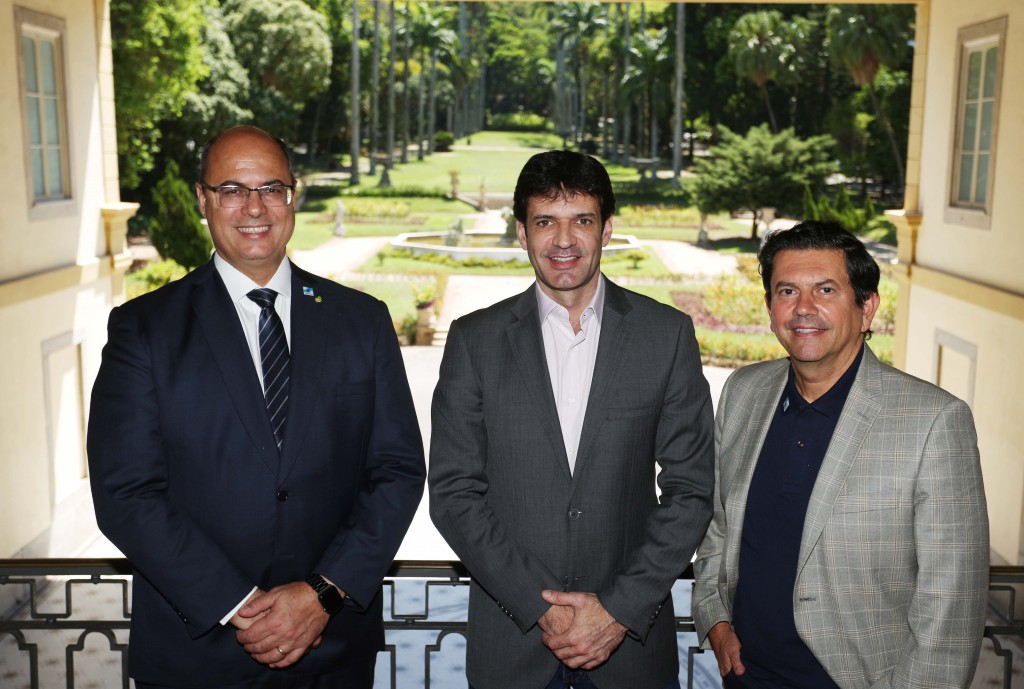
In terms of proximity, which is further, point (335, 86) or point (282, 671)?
point (335, 86)

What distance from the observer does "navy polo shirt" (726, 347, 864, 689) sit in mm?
2006

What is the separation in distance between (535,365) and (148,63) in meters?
15.9

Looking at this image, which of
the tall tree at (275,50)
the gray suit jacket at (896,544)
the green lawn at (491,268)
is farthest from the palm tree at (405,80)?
the gray suit jacket at (896,544)

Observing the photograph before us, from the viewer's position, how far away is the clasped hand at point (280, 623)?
6.63 feet

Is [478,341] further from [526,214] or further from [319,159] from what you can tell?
[319,159]

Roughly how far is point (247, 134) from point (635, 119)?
23488 millimetres

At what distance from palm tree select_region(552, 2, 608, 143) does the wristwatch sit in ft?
80.9

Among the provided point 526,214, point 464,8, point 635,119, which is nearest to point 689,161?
point 635,119

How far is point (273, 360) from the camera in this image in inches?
84.3

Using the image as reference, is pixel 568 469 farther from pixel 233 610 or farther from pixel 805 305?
pixel 233 610

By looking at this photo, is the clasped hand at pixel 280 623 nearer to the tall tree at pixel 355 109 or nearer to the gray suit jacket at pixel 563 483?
the gray suit jacket at pixel 563 483

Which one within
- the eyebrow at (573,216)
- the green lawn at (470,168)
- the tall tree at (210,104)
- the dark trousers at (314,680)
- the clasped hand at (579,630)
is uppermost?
the tall tree at (210,104)

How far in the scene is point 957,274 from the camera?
905cm

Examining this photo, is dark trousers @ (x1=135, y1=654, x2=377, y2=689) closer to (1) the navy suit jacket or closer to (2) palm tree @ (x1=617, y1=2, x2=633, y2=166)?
(1) the navy suit jacket
